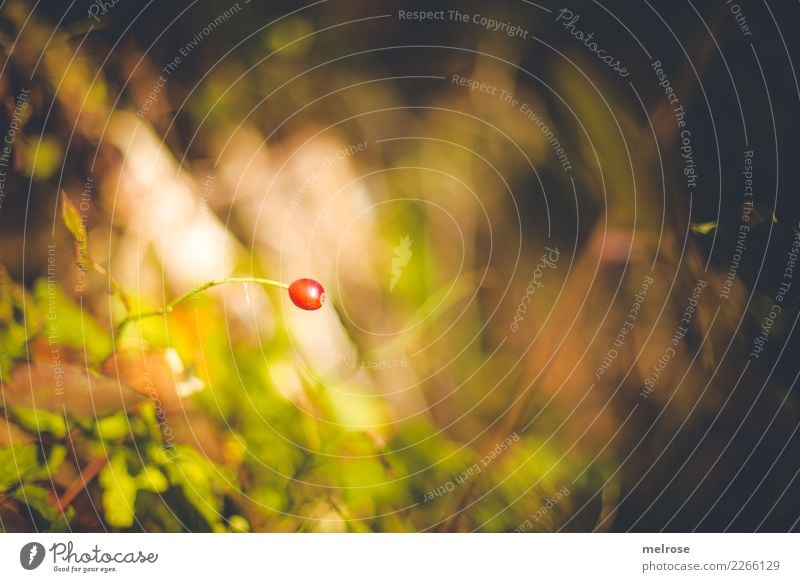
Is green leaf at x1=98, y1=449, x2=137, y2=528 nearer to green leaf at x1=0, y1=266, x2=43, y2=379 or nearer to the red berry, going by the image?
green leaf at x1=0, y1=266, x2=43, y2=379

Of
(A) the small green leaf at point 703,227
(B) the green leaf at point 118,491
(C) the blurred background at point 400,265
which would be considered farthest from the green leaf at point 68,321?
(A) the small green leaf at point 703,227

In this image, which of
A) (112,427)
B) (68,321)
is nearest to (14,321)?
(68,321)

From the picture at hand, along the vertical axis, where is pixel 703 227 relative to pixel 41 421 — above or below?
above

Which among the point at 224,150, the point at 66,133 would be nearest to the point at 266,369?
the point at 224,150

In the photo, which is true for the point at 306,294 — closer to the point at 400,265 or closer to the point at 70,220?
the point at 400,265

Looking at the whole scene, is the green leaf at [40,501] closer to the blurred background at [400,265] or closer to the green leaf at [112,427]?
the blurred background at [400,265]
